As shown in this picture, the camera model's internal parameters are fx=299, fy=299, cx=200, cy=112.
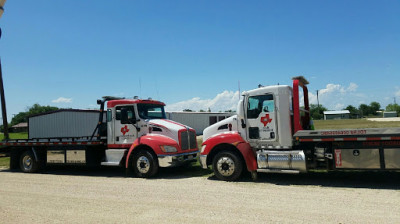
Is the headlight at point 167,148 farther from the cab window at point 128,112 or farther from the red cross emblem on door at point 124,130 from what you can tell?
the red cross emblem on door at point 124,130

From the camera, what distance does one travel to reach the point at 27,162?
42.1 ft

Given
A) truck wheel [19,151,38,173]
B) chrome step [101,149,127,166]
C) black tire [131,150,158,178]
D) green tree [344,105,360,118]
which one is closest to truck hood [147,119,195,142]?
black tire [131,150,158,178]

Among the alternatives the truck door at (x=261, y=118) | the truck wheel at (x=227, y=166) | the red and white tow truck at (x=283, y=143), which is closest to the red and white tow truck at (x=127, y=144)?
the red and white tow truck at (x=283, y=143)

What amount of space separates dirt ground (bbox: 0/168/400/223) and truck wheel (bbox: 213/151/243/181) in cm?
28

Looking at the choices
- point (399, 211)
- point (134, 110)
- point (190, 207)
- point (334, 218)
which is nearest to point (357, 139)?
point (399, 211)

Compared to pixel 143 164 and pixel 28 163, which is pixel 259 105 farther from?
pixel 28 163

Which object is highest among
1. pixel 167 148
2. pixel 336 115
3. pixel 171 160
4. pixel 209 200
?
pixel 336 115

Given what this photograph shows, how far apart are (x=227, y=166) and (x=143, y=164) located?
3.05 meters

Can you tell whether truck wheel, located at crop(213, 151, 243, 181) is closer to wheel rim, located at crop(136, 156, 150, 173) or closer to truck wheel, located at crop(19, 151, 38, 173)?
wheel rim, located at crop(136, 156, 150, 173)

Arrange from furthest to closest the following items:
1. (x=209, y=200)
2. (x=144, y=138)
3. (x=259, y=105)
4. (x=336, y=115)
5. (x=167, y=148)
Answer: (x=336, y=115), (x=144, y=138), (x=167, y=148), (x=259, y=105), (x=209, y=200)

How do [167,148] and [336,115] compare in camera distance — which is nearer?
[167,148]

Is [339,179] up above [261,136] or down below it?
below

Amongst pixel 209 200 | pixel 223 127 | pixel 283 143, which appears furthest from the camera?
pixel 223 127

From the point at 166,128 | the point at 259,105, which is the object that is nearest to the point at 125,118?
the point at 166,128
